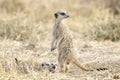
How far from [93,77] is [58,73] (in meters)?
0.52

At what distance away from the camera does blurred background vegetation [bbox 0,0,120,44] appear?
10.2 m

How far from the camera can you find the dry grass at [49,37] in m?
7.12

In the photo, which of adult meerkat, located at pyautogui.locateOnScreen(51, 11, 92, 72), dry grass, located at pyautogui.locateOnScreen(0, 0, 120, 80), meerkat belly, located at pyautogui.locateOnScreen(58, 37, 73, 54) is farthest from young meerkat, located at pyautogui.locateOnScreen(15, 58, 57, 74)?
meerkat belly, located at pyautogui.locateOnScreen(58, 37, 73, 54)

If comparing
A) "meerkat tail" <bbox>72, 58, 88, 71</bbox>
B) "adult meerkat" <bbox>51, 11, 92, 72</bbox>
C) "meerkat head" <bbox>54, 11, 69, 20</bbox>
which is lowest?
"meerkat tail" <bbox>72, 58, 88, 71</bbox>

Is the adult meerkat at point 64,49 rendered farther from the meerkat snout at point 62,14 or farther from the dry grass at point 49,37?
the meerkat snout at point 62,14

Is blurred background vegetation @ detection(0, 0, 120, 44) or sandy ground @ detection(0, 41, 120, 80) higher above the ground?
blurred background vegetation @ detection(0, 0, 120, 44)

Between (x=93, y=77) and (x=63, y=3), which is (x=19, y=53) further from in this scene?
(x=63, y=3)

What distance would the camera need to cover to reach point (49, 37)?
34.4 feet

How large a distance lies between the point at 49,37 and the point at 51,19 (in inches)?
107

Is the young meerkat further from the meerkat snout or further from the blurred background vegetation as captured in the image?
the blurred background vegetation

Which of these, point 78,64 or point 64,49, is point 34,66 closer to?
point 64,49

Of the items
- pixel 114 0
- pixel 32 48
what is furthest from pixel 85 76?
pixel 114 0

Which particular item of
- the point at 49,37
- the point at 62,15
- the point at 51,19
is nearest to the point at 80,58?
the point at 62,15

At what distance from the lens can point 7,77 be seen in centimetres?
663
